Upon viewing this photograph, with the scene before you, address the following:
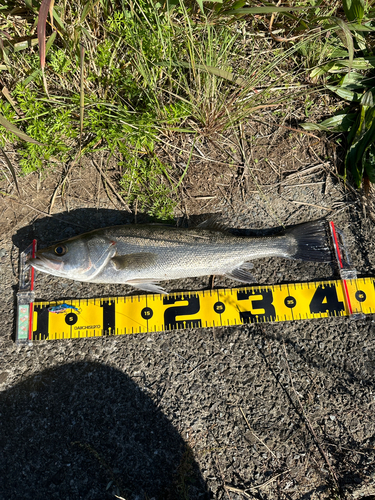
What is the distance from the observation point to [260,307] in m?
3.72

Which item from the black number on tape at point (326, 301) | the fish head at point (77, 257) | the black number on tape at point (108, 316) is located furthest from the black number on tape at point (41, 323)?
the black number on tape at point (326, 301)

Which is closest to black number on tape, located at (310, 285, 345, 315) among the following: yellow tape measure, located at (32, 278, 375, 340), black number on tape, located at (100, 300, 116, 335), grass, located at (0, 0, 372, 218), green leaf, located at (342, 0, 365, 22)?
yellow tape measure, located at (32, 278, 375, 340)

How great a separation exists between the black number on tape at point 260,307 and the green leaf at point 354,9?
3616mm

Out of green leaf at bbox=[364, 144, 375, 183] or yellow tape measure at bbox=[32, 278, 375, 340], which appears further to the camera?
green leaf at bbox=[364, 144, 375, 183]

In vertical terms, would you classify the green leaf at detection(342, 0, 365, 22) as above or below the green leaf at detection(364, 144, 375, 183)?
above

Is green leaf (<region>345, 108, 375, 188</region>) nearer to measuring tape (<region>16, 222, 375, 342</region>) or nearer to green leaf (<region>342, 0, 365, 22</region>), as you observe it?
green leaf (<region>342, 0, 365, 22</region>)

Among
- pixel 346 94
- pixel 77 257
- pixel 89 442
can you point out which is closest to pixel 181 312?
pixel 77 257

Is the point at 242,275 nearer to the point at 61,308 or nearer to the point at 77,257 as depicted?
the point at 77,257

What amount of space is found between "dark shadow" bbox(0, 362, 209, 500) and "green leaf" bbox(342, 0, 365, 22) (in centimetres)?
529

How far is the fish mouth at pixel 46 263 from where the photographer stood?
335cm

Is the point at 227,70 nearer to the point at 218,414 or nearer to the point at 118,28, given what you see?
the point at 118,28

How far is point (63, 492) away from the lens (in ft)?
10.5

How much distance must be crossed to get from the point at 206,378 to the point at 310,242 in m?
2.12

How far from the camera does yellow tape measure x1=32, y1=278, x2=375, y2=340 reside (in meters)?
3.61
